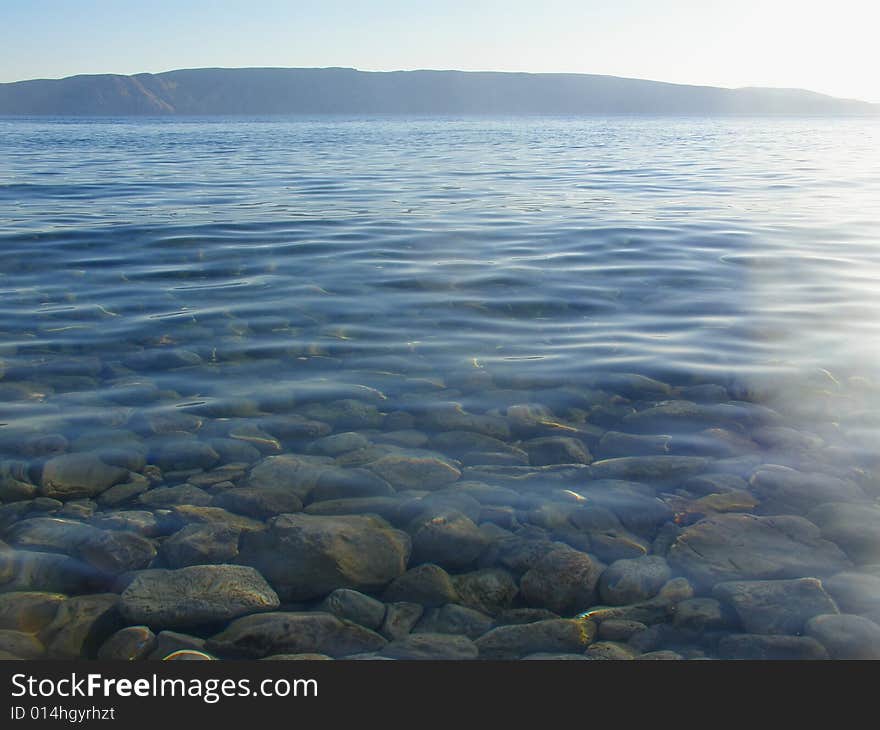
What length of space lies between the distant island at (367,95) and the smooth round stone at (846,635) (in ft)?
424

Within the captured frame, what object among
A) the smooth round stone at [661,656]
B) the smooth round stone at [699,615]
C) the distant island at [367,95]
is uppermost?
the distant island at [367,95]

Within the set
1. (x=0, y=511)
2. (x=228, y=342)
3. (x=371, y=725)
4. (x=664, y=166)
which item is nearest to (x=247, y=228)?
(x=228, y=342)

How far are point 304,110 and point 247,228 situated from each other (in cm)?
14776

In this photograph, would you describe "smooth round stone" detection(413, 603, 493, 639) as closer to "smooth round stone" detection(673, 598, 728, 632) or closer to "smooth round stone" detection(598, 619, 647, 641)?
"smooth round stone" detection(598, 619, 647, 641)

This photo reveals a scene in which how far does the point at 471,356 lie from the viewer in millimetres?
5953

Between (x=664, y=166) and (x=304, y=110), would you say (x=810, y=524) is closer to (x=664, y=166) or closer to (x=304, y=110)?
(x=664, y=166)

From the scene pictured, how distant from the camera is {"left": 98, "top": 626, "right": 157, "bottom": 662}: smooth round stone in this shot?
2912 mm

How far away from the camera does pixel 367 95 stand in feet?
525

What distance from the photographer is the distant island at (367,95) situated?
133 metres

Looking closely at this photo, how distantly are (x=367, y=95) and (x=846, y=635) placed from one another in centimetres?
16687

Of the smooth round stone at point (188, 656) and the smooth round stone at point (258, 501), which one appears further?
the smooth round stone at point (258, 501)

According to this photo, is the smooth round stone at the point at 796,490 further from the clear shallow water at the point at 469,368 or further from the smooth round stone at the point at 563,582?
the smooth round stone at the point at 563,582

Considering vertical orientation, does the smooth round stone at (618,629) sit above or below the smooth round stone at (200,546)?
below

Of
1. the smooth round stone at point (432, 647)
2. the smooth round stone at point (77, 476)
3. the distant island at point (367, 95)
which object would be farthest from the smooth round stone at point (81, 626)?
the distant island at point (367, 95)
